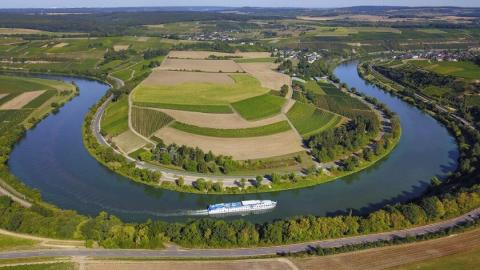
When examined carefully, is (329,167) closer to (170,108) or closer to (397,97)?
(170,108)

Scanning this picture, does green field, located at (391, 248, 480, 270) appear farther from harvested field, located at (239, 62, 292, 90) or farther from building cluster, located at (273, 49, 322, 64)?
building cluster, located at (273, 49, 322, 64)

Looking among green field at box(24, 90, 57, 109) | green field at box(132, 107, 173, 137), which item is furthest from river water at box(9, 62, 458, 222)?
green field at box(24, 90, 57, 109)

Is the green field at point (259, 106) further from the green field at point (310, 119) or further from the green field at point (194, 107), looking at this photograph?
the green field at point (310, 119)

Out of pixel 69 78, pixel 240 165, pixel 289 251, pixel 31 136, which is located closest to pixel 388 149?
pixel 240 165

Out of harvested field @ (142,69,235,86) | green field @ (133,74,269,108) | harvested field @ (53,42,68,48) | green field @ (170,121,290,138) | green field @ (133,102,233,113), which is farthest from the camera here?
harvested field @ (53,42,68,48)

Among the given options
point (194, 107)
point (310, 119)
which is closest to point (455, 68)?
point (310, 119)

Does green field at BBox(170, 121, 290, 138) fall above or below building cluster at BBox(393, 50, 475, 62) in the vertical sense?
below

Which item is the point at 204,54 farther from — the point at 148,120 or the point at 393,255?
the point at 393,255
